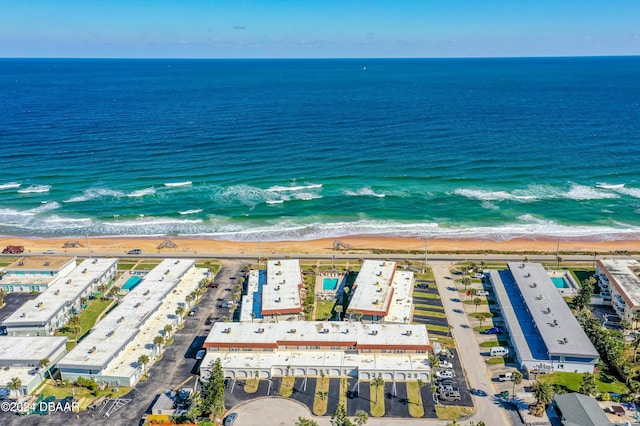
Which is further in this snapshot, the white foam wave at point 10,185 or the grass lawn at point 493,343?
the white foam wave at point 10,185

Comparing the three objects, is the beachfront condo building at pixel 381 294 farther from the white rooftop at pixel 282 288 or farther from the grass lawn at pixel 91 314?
the grass lawn at pixel 91 314

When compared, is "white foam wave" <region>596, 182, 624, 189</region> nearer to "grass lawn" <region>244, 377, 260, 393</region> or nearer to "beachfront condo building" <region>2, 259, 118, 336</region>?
"grass lawn" <region>244, 377, 260, 393</region>

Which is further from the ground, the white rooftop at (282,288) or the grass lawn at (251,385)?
the white rooftop at (282,288)

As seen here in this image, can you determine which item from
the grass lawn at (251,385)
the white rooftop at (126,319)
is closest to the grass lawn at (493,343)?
the grass lawn at (251,385)

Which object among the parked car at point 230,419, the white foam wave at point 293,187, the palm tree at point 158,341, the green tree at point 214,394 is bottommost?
the parked car at point 230,419

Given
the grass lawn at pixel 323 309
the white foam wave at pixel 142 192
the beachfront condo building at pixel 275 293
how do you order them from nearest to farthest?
1. the beachfront condo building at pixel 275 293
2. the grass lawn at pixel 323 309
3. the white foam wave at pixel 142 192

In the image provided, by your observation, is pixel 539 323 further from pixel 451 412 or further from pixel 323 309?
pixel 323 309

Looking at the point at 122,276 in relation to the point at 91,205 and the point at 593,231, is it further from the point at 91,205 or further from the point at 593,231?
the point at 593,231
